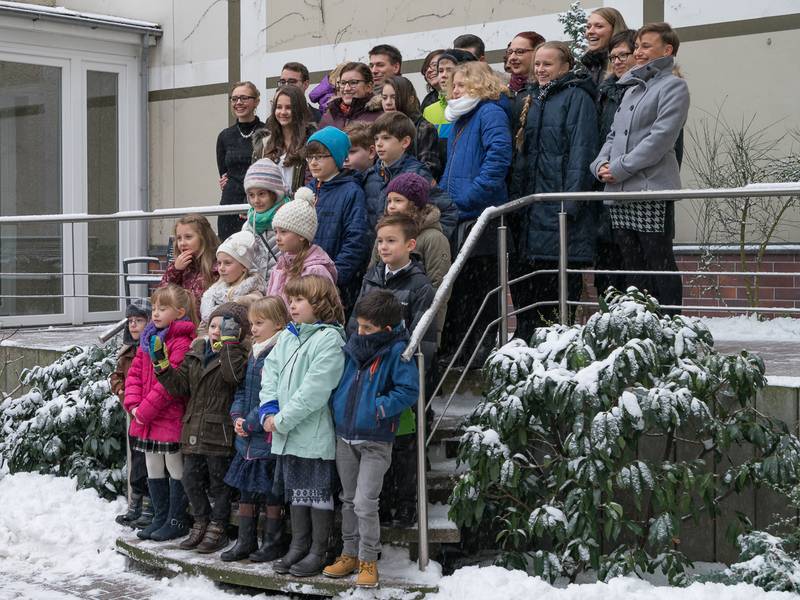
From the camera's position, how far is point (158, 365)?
617 centimetres

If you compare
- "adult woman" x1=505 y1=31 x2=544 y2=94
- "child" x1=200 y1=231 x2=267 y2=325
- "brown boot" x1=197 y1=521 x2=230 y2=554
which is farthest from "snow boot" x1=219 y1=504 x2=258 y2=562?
"adult woman" x1=505 y1=31 x2=544 y2=94

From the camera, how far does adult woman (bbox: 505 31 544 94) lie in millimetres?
7273

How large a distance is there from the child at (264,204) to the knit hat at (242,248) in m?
0.05

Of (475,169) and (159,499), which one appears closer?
(159,499)

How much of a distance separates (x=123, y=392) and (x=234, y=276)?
→ 3.14ft

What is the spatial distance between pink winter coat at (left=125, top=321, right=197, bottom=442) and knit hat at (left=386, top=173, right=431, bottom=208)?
1.32 metres

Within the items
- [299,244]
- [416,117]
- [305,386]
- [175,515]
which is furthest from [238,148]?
[305,386]

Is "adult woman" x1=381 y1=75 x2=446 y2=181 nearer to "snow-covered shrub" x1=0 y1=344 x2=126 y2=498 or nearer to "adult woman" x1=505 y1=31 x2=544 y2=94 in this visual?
"adult woman" x1=505 y1=31 x2=544 y2=94

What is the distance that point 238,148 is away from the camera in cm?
877

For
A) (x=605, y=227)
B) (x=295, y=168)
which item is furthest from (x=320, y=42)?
(x=605, y=227)

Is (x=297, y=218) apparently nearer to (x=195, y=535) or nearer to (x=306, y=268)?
(x=306, y=268)

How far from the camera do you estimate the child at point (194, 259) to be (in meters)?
6.81

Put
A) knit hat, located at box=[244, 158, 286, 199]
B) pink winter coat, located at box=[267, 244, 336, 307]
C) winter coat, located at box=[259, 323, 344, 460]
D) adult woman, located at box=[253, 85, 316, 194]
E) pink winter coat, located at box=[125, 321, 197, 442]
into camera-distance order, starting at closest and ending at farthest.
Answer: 1. winter coat, located at box=[259, 323, 344, 460]
2. pink winter coat, located at box=[267, 244, 336, 307]
3. pink winter coat, located at box=[125, 321, 197, 442]
4. knit hat, located at box=[244, 158, 286, 199]
5. adult woman, located at box=[253, 85, 316, 194]

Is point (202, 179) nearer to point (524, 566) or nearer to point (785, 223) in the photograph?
point (785, 223)
